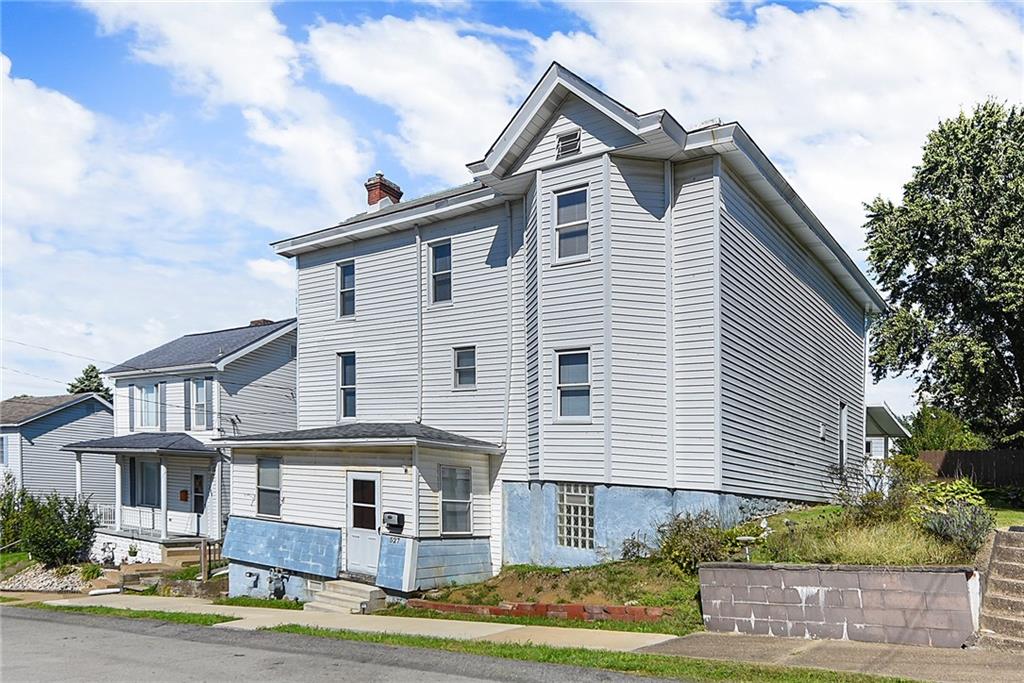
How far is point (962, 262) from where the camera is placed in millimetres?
27594

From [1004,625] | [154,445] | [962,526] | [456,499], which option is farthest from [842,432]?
[154,445]

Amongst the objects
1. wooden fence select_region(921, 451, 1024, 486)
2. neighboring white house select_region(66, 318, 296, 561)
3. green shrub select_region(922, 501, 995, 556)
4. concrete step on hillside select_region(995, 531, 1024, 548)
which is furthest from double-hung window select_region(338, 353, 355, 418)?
wooden fence select_region(921, 451, 1024, 486)

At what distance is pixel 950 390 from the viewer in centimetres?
3039

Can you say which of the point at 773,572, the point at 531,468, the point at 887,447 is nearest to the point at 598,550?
the point at 531,468

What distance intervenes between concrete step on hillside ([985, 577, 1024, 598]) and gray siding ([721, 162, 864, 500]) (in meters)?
6.33

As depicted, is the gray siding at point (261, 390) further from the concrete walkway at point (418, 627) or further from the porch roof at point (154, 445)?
the concrete walkway at point (418, 627)

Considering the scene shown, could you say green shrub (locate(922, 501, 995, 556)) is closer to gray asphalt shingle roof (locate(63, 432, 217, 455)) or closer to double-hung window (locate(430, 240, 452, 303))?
double-hung window (locate(430, 240, 452, 303))

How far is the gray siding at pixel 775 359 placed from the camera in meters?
Answer: 18.5

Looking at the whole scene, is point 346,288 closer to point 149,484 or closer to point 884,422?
point 149,484

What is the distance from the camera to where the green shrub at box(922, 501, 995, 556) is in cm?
1265

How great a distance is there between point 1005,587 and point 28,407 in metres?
43.1

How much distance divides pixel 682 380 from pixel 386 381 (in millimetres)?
8738

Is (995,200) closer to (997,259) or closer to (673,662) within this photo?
(997,259)

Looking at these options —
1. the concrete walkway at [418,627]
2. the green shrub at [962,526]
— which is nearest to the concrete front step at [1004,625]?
the green shrub at [962,526]
